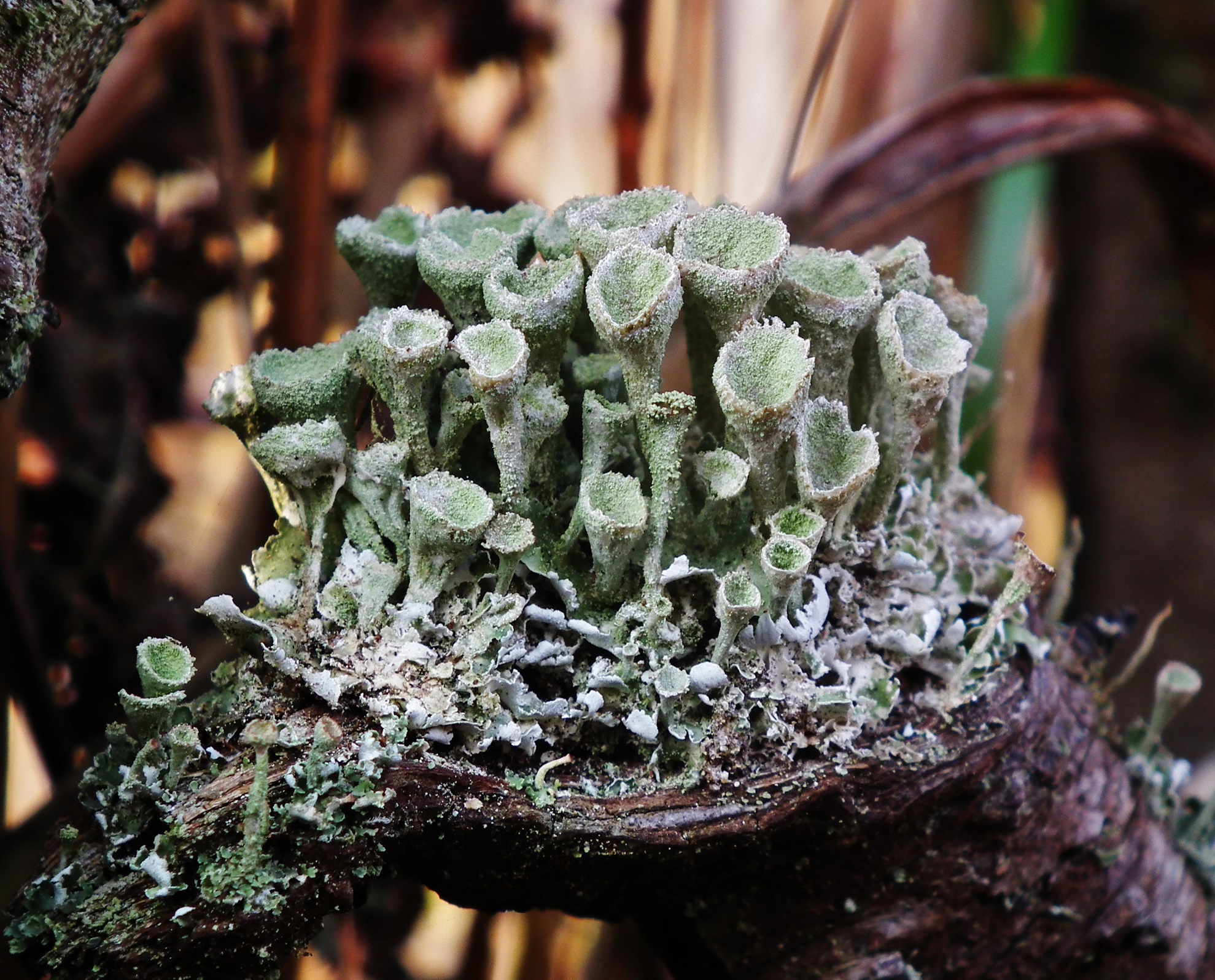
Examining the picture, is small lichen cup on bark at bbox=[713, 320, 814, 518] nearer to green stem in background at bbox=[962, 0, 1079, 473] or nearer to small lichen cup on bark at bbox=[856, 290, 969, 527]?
small lichen cup on bark at bbox=[856, 290, 969, 527]

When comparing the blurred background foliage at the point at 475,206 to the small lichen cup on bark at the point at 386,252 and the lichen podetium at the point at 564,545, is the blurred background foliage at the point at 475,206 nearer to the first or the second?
the lichen podetium at the point at 564,545

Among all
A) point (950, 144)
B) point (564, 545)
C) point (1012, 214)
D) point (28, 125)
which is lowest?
point (1012, 214)

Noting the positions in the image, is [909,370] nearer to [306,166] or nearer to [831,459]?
[831,459]

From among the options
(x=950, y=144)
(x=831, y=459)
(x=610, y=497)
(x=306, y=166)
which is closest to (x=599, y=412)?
(x=610, y=497)

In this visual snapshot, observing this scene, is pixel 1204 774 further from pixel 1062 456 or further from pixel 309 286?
pixel 309 286

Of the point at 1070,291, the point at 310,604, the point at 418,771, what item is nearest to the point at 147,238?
the point at 310,604

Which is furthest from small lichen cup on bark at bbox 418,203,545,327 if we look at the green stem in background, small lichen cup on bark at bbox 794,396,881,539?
the green stem in background
